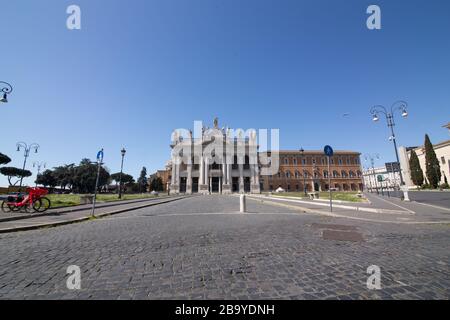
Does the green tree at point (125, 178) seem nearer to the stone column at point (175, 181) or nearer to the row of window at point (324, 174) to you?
the stone column at point (175, 181)

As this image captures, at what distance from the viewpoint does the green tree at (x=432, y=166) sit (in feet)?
159

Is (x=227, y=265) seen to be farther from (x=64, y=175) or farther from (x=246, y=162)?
(x=64, y=175)

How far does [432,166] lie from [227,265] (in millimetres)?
67443

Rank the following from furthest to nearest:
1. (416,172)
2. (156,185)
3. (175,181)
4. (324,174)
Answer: (156,185)
(324,174)
(175,181)
(416,172)

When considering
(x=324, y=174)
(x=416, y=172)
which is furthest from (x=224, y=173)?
(x=416, y=172)

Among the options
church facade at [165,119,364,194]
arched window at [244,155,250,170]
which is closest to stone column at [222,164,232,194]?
church facade at [165,119,364,194]

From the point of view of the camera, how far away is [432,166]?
49188 mm

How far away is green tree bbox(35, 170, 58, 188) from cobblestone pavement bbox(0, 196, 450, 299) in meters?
87.9
